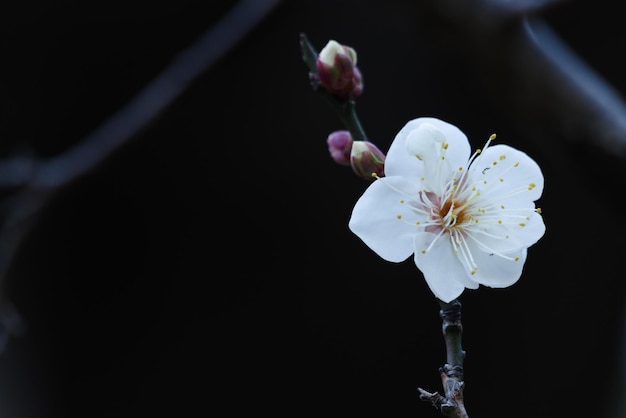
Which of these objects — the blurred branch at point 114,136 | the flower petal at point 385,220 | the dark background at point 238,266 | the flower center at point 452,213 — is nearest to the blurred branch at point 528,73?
the blurred branch at point 114,136

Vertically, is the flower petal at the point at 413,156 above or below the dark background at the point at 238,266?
below

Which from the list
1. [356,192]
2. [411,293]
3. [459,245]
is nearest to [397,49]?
[356,192]

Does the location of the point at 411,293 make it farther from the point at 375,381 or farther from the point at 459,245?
the point at 459,245

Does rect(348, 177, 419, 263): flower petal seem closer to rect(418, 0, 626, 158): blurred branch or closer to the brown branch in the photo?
the brown branch

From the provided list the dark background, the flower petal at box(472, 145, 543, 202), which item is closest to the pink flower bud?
the flower petal at box(472, 145, 543, 202)

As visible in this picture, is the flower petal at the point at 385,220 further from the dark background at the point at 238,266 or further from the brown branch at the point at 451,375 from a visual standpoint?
the dark background at the point at 238,266

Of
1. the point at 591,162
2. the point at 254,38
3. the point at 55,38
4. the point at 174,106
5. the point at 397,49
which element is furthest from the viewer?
the point at 397,49
